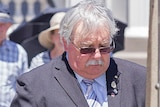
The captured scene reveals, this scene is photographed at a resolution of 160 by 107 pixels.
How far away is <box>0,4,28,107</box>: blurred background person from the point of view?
17.9 feet

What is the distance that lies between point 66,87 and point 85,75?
12cm

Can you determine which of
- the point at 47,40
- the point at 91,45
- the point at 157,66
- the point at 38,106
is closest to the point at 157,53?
the point at 157,66

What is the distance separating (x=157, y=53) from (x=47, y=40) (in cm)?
282

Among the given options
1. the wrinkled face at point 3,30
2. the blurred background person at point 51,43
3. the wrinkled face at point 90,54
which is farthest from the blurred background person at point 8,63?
the wrinkled face at point 90,54

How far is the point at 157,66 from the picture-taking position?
2875mm

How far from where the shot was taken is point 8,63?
5609mm

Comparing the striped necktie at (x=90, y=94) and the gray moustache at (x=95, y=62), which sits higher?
the gray moustache at (x=95, y=62)

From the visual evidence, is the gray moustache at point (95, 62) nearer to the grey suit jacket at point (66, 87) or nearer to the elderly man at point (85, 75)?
the elderly man at point (85, 75)

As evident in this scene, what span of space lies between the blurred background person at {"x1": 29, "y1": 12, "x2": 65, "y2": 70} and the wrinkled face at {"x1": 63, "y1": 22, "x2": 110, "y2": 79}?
2006 millimetres

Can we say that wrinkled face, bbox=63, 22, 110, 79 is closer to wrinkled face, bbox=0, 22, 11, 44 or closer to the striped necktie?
the striped necktie

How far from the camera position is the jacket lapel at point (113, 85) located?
3.35 meters

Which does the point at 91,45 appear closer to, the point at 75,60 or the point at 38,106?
the point at 75,60

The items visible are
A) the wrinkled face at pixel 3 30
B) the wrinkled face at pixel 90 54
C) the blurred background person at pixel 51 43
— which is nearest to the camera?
the wrinkled face at pixel 90 54

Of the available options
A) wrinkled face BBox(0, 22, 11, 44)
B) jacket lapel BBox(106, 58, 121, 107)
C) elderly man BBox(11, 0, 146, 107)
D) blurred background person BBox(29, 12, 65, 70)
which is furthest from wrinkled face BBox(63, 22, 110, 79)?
wrinkled face BBox(0, 22, 11, 44)
